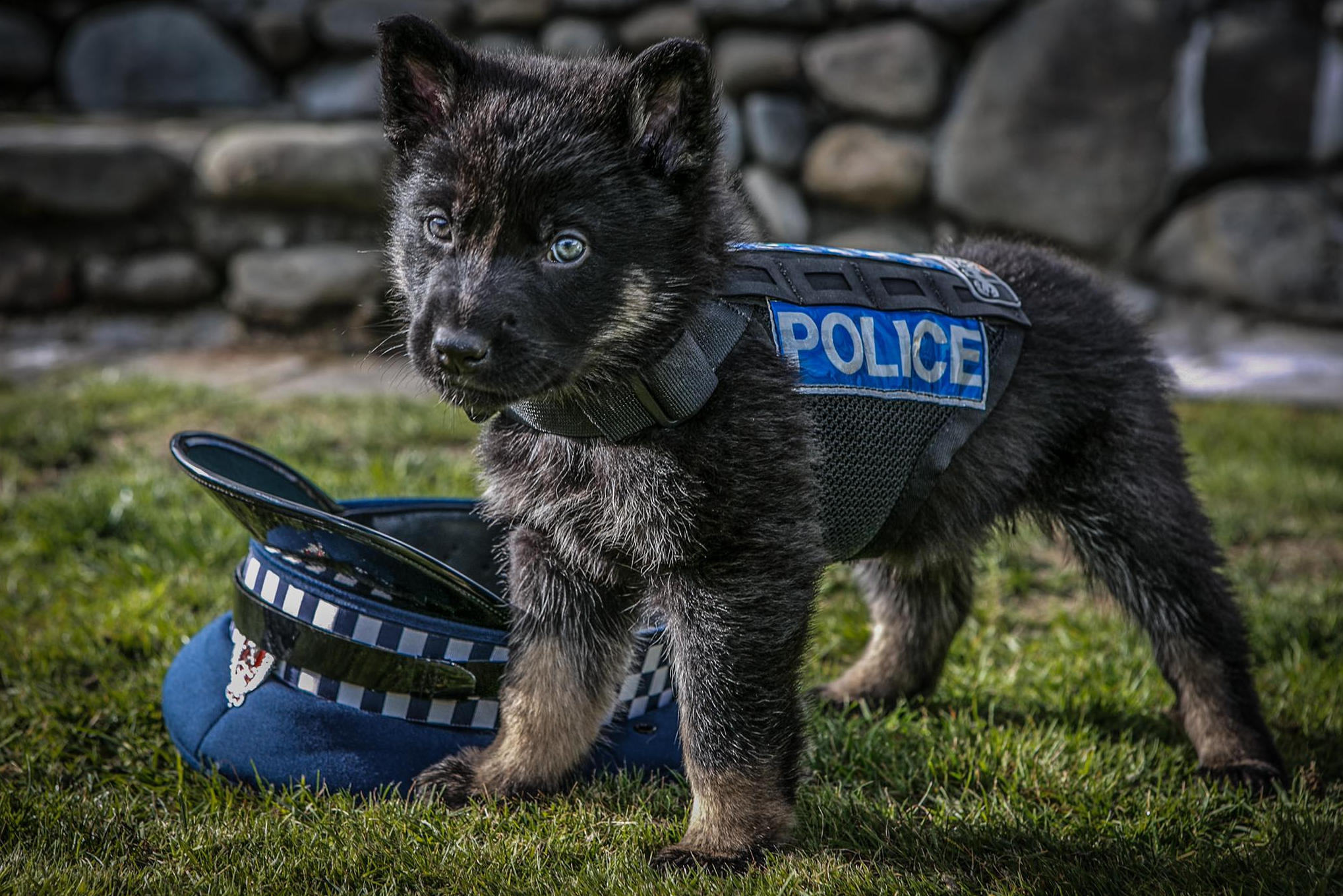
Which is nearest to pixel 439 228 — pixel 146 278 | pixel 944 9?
pixel 944 9

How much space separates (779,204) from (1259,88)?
2857 millimetres

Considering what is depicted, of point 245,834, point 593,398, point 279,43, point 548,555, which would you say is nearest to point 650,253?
point 593,398

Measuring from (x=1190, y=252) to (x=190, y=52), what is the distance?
6733 mm

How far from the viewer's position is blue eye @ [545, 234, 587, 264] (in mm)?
2168

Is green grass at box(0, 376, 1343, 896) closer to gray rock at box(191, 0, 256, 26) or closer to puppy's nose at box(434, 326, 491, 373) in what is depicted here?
puppy's nose at box(434, 326, 491, 373)

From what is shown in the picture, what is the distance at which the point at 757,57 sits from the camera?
699cm

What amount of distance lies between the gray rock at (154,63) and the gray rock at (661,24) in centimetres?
273

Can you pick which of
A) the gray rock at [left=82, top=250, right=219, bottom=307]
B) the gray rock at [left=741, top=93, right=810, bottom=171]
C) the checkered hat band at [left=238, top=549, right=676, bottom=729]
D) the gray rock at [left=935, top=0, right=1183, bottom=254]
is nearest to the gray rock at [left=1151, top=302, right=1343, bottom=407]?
the gray rock at [left=935, top=0, right=1183, bottom=254]

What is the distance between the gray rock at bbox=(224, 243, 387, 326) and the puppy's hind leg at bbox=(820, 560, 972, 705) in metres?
4.45

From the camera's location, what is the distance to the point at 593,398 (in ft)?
7.52

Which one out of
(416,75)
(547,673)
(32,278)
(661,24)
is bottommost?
(32,278)

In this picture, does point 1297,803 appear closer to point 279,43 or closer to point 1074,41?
point 1074,41

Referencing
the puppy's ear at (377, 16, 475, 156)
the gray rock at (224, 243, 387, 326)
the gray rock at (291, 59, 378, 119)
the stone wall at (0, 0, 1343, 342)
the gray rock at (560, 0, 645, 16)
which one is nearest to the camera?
the puppy's ear at (377, 16, 475, 156)

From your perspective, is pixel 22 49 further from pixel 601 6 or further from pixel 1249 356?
pixel 1249 356
